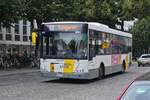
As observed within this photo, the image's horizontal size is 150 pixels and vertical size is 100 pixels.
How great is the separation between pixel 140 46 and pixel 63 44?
216 ft

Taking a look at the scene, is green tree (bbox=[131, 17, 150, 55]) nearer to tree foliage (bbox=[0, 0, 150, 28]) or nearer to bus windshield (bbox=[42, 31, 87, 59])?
tree foliage (bbox=[0, 0, 150, 28])

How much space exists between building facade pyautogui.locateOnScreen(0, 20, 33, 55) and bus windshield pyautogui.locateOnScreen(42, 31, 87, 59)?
106 ft

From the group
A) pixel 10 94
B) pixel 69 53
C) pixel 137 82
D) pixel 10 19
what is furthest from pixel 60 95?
pixel 10 19

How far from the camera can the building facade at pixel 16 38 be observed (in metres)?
55.8

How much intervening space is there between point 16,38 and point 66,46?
124 feet

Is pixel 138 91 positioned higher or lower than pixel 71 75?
higher

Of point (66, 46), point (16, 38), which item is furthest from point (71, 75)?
point (16, 38)

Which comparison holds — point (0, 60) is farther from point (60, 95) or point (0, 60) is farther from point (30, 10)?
point (60, 95)

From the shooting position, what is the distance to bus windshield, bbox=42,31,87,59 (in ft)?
72.0

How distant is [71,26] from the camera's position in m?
22.2

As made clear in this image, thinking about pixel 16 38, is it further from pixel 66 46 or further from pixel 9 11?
pixel 66 46

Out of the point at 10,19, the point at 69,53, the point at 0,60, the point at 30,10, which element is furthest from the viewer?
the point at 30,10

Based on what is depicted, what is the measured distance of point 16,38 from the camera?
2330 inches

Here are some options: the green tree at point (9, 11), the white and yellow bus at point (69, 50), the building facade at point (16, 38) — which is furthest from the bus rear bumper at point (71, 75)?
the building facade at point (16, 38)
